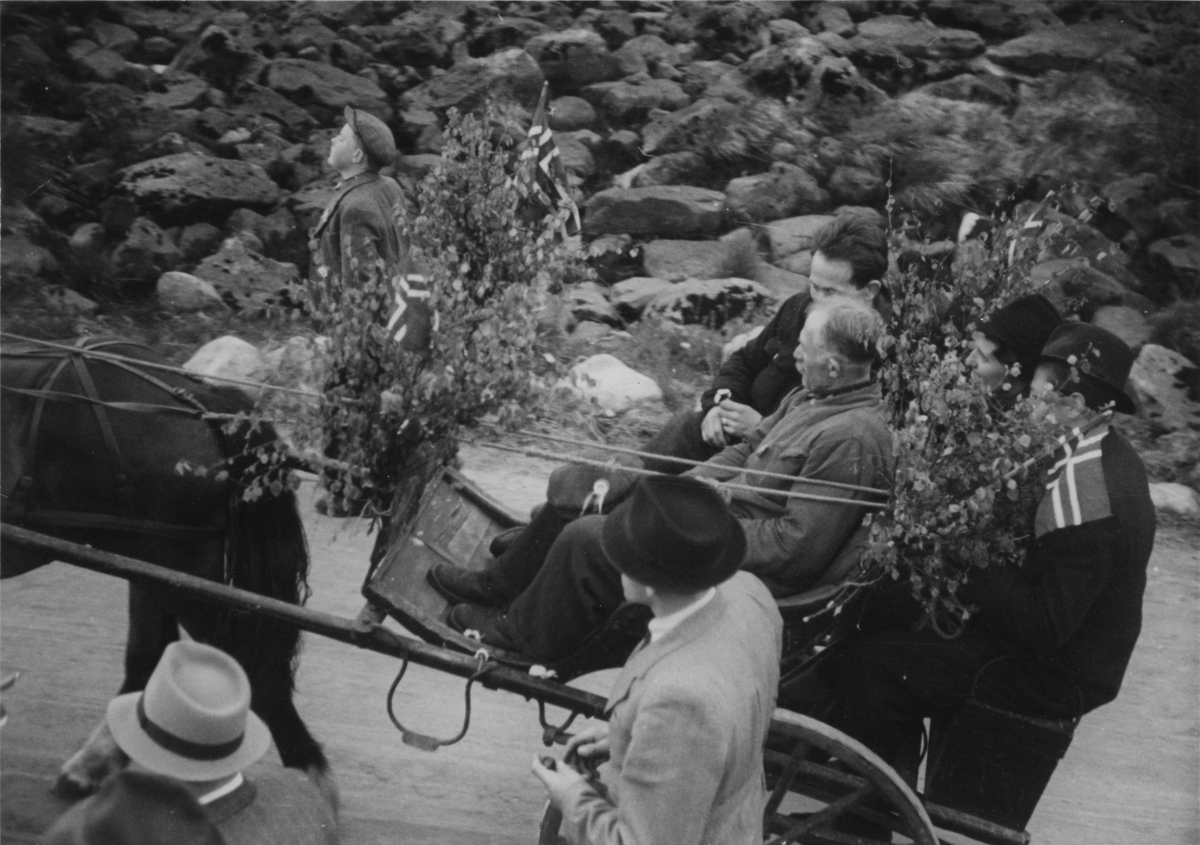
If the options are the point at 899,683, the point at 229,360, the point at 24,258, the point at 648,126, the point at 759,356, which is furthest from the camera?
the point at 648,126

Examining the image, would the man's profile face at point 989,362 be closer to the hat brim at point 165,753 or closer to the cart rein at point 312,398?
the cart rein at point 312,398

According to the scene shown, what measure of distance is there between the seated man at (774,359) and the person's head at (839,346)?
1.79ft

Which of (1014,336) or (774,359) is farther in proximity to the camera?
(774,359)

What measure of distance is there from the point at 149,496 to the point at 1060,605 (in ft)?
9.55

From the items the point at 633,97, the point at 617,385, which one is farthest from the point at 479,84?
the point at 617,385

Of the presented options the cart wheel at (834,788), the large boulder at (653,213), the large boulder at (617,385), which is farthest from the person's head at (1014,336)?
the large boulder at (653,213)

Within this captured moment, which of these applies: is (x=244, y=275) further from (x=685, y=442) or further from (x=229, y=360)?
(x=685, y=442)

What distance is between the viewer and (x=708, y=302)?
868cm

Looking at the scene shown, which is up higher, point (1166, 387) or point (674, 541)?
point (674, 541)

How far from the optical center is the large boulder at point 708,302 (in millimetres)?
8625

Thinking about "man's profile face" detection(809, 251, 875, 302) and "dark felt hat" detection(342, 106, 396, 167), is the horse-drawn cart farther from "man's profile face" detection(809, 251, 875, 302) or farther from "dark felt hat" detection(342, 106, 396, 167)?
"dark felt hat" detection(342, 106, 396, 167)

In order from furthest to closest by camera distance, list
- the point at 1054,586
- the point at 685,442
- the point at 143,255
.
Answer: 1. the point at 143,255
2. the point at 685,442
3. the point at 1054,586

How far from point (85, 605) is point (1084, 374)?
4.33 meters

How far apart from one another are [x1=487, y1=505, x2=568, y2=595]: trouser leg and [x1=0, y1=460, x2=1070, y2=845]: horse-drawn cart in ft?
0.73
